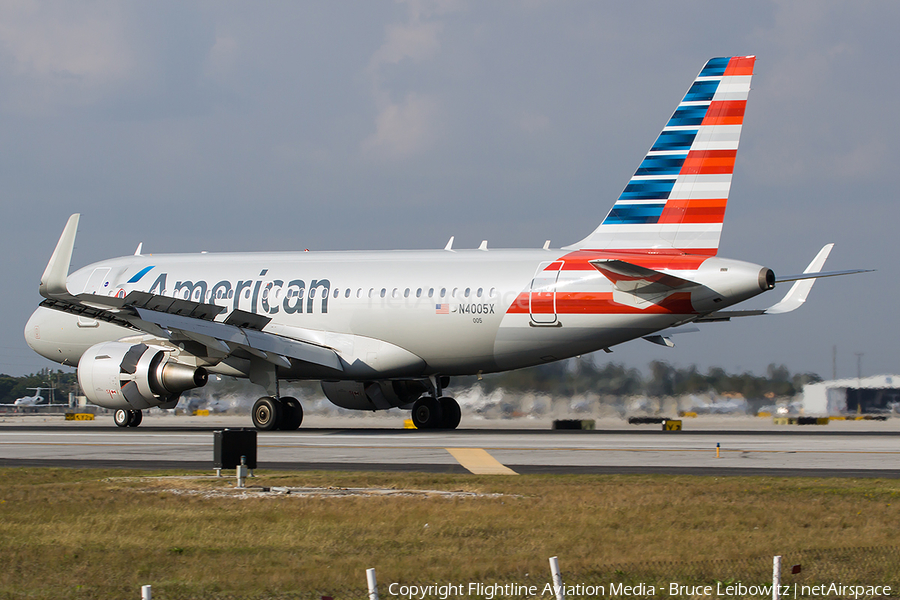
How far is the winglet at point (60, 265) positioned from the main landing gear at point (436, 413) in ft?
40.0

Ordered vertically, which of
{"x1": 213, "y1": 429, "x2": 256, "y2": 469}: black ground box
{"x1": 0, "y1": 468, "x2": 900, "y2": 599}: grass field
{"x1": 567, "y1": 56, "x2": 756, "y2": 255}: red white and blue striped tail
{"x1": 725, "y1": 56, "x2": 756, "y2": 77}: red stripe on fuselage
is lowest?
{"x1": 0, "y1": 468, "x2": 900, "y2": 599}: grass field

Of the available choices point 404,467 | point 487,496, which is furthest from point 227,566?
point 404,467

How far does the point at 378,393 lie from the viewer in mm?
37250

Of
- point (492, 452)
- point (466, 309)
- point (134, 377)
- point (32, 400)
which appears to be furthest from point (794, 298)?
point (32, 400)

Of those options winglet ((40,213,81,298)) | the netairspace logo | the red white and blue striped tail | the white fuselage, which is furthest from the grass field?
the red white and blue striped tail

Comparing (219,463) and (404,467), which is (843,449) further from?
(219,463)

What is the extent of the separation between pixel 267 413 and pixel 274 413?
0.77 feet

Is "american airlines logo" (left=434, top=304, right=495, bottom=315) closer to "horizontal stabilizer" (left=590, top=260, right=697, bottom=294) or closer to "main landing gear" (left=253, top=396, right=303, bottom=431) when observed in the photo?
"horizontal stabilizer" (left=590, top=260, right=697, bottom=294)

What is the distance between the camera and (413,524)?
13125 millimetres

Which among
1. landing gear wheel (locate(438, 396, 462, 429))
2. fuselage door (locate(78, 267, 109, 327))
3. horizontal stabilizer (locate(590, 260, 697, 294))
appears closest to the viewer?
horizontal stabilizer (locate(590, 260, 697, 294))

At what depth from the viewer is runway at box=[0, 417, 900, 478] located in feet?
66.8

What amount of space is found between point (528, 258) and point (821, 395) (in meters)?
18.0

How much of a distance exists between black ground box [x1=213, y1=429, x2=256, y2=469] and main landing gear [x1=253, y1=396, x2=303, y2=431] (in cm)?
1419

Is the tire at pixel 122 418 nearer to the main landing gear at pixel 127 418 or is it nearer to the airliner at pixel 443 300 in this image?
the main landing gear at pixel 127 418
